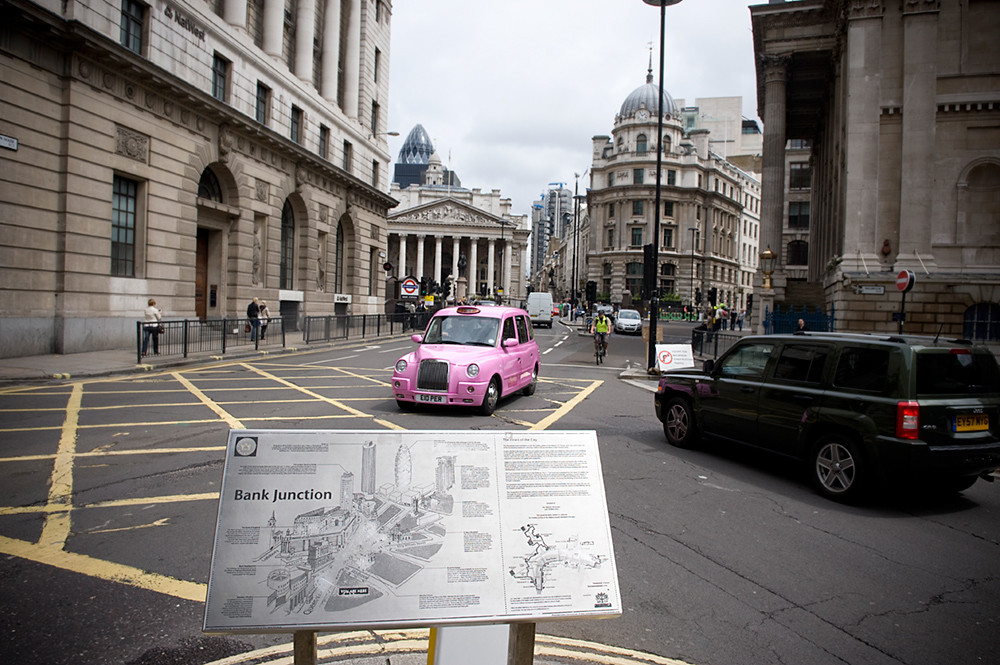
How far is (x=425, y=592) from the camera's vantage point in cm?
238

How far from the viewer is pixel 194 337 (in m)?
19.5

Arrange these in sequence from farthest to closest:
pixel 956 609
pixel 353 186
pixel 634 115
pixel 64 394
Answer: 1. pixel 634 115
2. pixel 353 186
3. pixel 64 394
4. pixel 956 609

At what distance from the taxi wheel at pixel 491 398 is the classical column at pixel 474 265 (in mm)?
103744

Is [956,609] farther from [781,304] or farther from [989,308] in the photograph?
[781,304]

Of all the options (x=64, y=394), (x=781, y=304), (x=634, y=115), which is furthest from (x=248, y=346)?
(x=634, y=115)

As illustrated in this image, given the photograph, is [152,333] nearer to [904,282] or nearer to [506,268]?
[904,282]

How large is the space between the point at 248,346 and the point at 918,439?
20926 mm

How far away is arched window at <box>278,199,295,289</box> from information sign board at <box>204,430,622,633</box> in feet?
102

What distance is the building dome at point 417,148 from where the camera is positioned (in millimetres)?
174125

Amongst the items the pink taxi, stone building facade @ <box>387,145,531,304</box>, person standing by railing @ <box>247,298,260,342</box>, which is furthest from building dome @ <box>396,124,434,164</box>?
the pink taxi

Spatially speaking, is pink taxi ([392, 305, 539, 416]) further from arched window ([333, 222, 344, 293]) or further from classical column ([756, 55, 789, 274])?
arched window ([333, 222, 344, 293])

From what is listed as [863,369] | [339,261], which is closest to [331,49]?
[339,261]

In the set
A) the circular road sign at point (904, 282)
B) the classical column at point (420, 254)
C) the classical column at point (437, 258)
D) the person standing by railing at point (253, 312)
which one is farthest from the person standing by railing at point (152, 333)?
the classical column at point (420, 254)

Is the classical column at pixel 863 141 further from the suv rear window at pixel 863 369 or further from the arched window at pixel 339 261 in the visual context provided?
the arched window at pixel 339 261
